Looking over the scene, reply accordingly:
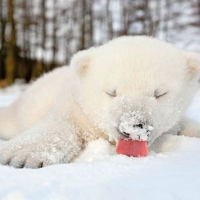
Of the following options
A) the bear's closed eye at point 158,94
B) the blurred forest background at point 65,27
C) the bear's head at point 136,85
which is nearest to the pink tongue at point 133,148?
the bear's head at point 136,85

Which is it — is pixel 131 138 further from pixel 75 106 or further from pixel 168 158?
pixel 75 106

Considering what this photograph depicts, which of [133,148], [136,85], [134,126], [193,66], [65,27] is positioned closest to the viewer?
[134,126]

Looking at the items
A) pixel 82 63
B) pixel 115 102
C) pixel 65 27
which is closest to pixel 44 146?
pixel 115 102

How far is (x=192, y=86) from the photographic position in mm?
2488

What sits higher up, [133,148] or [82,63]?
[82,63]

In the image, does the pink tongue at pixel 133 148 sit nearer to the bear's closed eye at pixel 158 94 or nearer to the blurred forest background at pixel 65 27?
the bear's closed eye at pixel 158 94

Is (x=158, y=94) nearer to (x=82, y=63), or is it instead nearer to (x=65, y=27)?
(x=82, y=63)

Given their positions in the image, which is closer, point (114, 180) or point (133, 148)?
point (114, 180)

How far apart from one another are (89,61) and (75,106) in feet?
0.96

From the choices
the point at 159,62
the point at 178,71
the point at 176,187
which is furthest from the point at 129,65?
the point at 176,187

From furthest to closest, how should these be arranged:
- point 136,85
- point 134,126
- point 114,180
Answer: point 136,85, point 134,126, point 114,180

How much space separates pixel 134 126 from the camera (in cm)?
185

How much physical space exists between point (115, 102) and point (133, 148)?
25 cm

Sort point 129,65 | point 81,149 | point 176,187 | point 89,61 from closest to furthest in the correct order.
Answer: point 176,187, point 129,65, point 81,149, point 89,61
